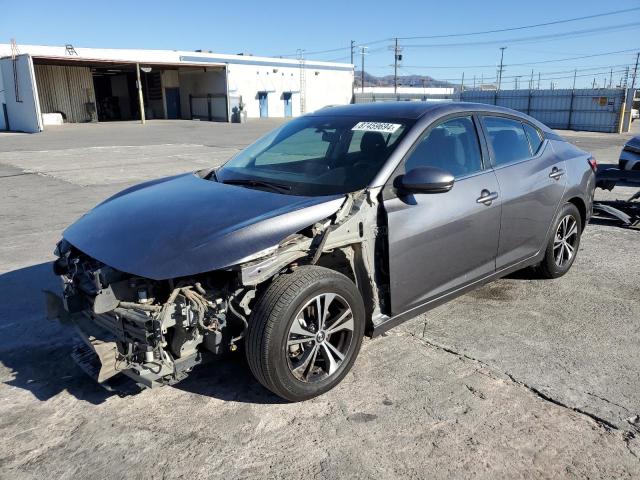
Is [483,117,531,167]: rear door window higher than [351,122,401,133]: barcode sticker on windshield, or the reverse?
[351,122,401,133]: barcode sticker on windshield

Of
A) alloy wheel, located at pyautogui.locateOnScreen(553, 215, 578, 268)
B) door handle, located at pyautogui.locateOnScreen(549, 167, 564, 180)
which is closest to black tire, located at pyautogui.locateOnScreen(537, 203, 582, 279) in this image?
alloy wheel, located at pyautogui.locateOnScreen(553, 215, 578, 268)

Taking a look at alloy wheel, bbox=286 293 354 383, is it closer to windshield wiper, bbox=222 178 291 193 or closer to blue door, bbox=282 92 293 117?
windshield wiper, bbox=222 178 291 193

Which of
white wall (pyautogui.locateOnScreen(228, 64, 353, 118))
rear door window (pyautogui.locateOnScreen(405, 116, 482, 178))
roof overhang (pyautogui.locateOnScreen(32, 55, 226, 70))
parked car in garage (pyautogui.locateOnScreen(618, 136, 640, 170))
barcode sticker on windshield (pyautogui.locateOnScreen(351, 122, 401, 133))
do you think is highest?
roof overhang (pyautogui.locateOnScreen(32, 55, 226, 70))

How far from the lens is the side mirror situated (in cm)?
328

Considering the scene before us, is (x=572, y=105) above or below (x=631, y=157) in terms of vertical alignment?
above

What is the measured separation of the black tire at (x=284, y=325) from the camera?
9.19ft

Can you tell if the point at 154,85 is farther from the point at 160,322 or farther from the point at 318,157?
the point at 160,322

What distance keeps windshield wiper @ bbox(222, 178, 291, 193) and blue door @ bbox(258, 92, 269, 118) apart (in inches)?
1599

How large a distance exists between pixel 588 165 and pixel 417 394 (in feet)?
11.0

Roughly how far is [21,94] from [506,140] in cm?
2974

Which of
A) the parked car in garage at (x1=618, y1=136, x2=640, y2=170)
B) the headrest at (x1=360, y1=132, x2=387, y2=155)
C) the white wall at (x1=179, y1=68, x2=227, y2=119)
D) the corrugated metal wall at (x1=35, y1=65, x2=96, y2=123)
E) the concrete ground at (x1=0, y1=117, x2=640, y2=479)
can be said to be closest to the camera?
the concrete ground at (x1=0, y1=117, x2=640, y2=479)

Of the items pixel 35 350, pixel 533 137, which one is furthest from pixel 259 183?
pixel 533 137

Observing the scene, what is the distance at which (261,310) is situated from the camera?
2818 mm

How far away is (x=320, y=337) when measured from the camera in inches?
122
